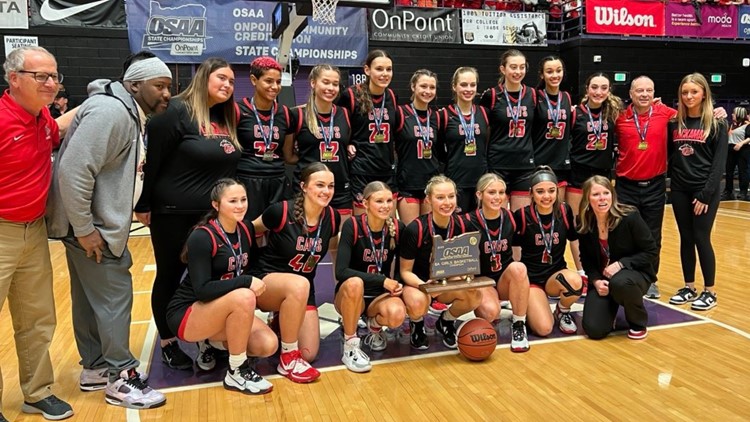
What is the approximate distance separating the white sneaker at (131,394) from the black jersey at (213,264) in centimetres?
39

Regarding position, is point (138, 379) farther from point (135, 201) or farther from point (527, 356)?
point (527, 356)

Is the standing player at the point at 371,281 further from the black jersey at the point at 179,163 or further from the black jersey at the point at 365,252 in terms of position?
the black jersey at the point at 179,163

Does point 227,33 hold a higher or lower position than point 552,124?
higher

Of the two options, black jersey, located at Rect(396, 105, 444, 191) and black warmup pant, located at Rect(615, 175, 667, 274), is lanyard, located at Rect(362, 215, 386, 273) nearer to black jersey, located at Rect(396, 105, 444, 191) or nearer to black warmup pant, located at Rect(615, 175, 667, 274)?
black jersey, located at Rect(396, 105, 444, 191)

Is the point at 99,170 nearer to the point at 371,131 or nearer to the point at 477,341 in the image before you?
the point at 371,131

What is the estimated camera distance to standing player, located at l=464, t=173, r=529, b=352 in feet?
11.8

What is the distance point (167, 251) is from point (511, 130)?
251 cm

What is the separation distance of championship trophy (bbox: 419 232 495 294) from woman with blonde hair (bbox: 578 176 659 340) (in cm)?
89

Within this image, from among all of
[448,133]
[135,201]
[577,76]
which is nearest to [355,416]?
[135,201]

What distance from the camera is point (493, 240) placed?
3.72 m

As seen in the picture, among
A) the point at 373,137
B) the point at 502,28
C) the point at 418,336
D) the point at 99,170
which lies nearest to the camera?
the point at 99,170

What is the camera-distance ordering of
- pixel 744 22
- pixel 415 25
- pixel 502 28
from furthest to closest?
pixel 744 22
pixel 502 28
pixel 415 25

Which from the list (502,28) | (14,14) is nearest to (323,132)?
(14,14)

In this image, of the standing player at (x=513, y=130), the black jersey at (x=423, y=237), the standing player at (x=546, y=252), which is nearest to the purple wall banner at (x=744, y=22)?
the standing player at (x=513, y=130)
